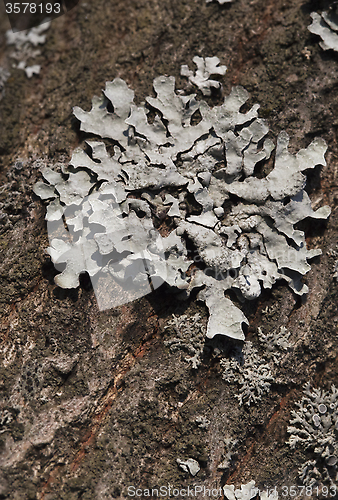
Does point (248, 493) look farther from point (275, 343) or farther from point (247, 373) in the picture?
point (275, 343)

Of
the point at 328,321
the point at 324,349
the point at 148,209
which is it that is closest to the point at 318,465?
the point at 324,349

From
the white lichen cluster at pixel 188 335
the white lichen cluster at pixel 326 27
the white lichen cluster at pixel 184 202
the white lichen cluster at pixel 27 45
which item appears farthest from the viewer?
the white lichen cluster at pixel 27 45

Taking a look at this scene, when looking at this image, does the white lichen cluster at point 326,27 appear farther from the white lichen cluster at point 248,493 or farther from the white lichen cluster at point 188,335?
the white lichen cluster at point 248,493

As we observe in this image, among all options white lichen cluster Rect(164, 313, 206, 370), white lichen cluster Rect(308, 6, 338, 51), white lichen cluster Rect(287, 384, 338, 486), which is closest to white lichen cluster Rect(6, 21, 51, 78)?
white lichen cluster Rect(308, 6, 338, 51)

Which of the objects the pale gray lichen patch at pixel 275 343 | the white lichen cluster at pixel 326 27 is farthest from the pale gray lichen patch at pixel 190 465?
the white lichen cluster at pixel 326 27

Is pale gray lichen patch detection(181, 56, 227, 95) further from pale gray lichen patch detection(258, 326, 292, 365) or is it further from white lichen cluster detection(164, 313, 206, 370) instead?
pale gray lichen patch detection(258, 326, 292, 365)
